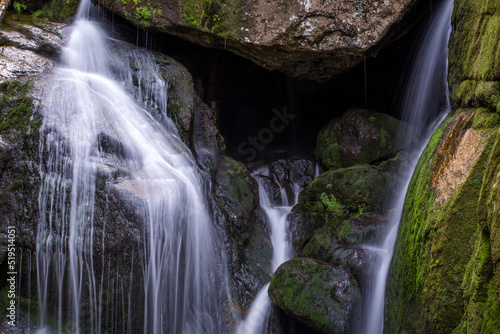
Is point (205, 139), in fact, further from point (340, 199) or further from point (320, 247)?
point (320, 247)

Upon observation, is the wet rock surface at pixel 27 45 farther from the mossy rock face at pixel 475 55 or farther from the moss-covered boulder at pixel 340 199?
the mossy rock face at pixel 475 55

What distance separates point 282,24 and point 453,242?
4.67 metres

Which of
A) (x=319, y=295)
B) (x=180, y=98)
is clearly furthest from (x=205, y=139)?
(x=319, y=295)

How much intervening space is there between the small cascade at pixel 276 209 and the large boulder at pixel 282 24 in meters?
2.55

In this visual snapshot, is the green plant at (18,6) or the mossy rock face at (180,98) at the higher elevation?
the green plant at (18,6)

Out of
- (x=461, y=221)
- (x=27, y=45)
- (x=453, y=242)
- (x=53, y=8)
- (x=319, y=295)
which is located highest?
(x=53, y=8)

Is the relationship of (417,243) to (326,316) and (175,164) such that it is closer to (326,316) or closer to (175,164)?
(326,316)

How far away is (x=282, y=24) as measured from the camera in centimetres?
638

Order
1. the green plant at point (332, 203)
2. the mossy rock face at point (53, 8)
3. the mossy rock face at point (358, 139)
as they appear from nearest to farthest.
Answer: the green plant at point (332, 203) < the mossy rock face at point (53, 8) < the mossy rock face at point (358, 139)

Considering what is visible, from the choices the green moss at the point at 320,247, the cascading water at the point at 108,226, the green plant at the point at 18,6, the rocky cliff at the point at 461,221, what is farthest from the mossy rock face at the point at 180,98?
the rocky cliff at the point at 461,221

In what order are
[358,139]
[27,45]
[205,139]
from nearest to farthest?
[27,45] → [205,139] → [358,139]

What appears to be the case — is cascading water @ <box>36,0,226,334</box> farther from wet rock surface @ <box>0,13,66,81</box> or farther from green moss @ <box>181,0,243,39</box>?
green moss @ <box>181,0,243,39</box>

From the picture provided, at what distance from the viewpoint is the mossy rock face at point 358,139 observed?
8.20 meters

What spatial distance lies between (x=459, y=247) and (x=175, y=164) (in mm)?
3782
